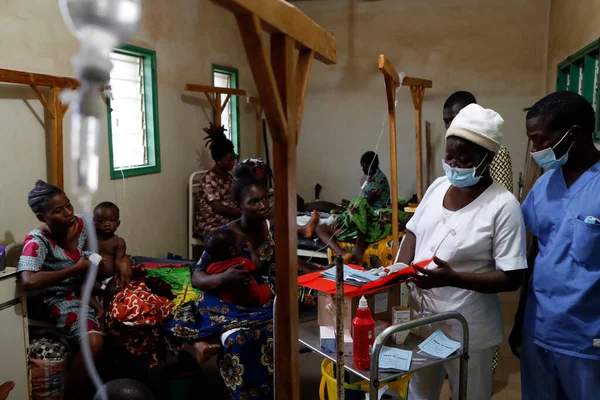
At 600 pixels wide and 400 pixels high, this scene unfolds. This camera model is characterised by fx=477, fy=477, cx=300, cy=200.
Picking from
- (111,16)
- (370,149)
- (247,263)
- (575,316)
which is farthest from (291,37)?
(370,149)

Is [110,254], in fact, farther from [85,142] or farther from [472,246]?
[85,142]

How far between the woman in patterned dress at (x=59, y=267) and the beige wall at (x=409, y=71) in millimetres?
4593

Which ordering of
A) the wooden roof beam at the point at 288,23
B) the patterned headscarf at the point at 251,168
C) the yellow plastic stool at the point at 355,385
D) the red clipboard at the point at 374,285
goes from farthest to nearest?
the patterned headscarf at the point at 251,168 → the yellow plastic stool at the point at 355,385 → the red clipboard at the point at 374,285 → the wooden roof beam at the point at 288,23

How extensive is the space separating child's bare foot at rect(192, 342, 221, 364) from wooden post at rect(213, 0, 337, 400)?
4.30ft

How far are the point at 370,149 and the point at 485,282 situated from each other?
16.9 feet

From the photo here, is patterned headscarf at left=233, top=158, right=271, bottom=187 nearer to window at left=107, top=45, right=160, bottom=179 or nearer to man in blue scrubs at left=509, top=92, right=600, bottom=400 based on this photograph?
window at left=107, top=45, right=160, bottom=179

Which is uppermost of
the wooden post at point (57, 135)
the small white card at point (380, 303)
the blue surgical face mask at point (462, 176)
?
the wooden post at point (57, 135)

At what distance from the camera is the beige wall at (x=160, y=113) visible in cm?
303

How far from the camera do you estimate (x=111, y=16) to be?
2.27 ft

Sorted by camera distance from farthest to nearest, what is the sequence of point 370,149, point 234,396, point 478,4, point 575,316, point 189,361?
point 370,149
point 478,4
point 189,361
point 234,396
point 575,316

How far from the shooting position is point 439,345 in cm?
176

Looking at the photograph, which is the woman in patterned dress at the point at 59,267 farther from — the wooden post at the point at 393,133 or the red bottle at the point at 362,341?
the wooden post at the point at 393,133

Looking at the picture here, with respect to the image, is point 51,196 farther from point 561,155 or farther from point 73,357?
point 561,155

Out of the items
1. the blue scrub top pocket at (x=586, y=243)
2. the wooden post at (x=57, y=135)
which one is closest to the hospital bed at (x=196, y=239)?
the wooden post at (x=57, y=135)
